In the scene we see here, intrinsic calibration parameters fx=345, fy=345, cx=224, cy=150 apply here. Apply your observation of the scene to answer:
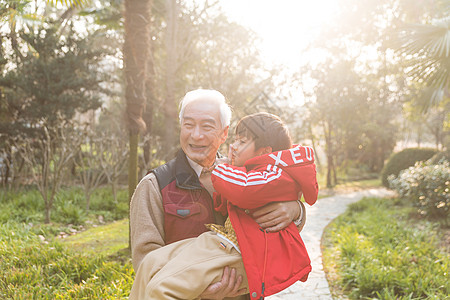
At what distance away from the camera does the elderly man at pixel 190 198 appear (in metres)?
1.69

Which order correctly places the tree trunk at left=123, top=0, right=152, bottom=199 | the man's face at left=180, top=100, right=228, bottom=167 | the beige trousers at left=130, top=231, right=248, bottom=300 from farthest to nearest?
the tree trunk at left=123, top=0, right=152, bottom=199
the man's face at left=180, top=100, right=228, bottom=167
the beige trousers at left=130, top=231, right=248, bottom=300

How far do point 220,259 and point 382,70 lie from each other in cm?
1937

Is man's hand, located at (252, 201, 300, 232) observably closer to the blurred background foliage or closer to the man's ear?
the man's ear

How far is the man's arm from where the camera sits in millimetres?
1681

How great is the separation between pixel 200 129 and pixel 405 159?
13.9 m

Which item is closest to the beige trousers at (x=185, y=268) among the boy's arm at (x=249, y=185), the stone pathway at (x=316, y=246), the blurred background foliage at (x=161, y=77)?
the boy's arm at (x=249, y=185)

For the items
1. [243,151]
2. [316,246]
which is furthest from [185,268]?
[316,246]

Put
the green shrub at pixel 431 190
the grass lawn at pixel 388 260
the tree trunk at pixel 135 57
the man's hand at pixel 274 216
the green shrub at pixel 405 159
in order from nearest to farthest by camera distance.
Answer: the man's hand at pixel 274 216
the grass lawn at pixel 388 260
the tree trunk at pixel 135 57
the green shrub at pixel 431 190
the green shrub at pixel 405 159

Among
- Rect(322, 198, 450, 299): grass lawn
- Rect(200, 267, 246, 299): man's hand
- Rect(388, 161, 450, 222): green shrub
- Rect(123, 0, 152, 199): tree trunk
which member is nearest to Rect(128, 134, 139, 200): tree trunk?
Rect(123, 0, 152, 199): tree trunk

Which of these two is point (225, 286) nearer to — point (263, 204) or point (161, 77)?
point (263, 204)

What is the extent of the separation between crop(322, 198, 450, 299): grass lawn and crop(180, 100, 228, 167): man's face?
3433 mm

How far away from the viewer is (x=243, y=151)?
1938mm

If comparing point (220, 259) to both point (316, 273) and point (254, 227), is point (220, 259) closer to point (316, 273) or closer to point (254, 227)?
point (254, 227)

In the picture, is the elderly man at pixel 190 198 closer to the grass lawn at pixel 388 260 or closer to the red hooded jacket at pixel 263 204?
the red hooded jacket at pixel 263 204
